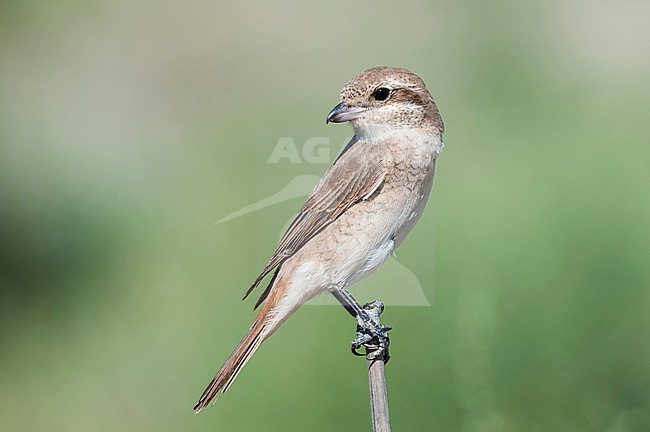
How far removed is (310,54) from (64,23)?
1.92 meters

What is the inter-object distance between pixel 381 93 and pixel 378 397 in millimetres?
891

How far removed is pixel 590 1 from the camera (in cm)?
701

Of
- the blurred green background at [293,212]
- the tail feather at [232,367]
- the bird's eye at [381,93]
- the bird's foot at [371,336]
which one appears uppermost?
the bird's eye at [381,93]

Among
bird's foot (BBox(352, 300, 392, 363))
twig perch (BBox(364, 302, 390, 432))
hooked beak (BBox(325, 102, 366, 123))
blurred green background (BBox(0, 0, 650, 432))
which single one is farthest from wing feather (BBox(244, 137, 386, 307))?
blurred green background (BBox(0, 0, 650, 432))

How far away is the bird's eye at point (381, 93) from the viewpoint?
2.80 meters

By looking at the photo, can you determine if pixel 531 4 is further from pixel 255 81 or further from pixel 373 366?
pixel 373 366

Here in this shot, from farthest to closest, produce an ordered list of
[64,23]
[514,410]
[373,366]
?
[64,23]
[514,410]
[373,366]

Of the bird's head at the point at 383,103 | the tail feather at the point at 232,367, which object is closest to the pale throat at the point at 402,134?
the bird's head at the point at 383,103

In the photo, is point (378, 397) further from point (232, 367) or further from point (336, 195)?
point (336, 195)

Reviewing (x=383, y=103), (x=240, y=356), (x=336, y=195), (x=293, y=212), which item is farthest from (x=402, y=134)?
(x=293, y=212)

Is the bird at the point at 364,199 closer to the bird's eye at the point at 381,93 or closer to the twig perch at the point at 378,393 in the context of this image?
the bird's eye at the point at 381,93

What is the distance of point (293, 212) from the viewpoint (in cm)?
397

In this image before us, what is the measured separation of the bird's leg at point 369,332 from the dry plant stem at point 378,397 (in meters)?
0.04

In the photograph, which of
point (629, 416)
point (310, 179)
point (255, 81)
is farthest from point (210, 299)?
point (255, 81)
